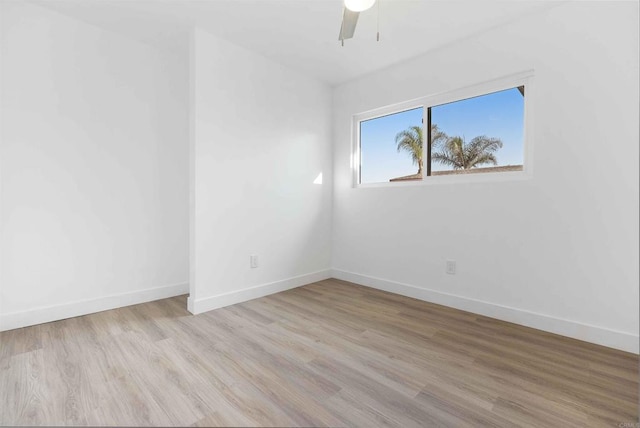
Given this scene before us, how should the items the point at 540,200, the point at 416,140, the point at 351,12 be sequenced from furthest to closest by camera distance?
the point at 416,140
the point at 540,200
the point at 351,12

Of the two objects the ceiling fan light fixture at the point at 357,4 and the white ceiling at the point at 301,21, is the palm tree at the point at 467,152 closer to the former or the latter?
the white ceiling at the point at 301,21

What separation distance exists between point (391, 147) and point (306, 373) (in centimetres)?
239

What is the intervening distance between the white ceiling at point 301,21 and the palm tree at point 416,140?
692 mm

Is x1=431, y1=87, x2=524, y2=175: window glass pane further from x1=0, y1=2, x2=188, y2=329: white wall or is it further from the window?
x1=0, y1=2, x2=188, y2=329: white wall

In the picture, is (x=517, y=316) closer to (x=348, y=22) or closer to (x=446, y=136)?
(x=446, y=136)

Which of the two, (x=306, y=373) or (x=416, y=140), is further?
(x=416, y=140)

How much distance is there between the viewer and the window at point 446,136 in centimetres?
→ 238

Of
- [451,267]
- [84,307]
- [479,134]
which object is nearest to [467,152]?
[479,134]

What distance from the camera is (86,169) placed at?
7.84 ft

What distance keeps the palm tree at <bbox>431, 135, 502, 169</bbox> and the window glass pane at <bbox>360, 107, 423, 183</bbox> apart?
0.23 m

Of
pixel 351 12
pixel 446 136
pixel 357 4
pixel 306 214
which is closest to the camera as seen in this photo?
pixel 357 4

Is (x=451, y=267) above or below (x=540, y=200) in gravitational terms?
below

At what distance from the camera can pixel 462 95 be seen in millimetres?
2621

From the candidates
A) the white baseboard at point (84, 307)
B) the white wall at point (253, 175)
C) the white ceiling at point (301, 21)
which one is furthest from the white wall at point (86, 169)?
the white wall at point (253, 175)
